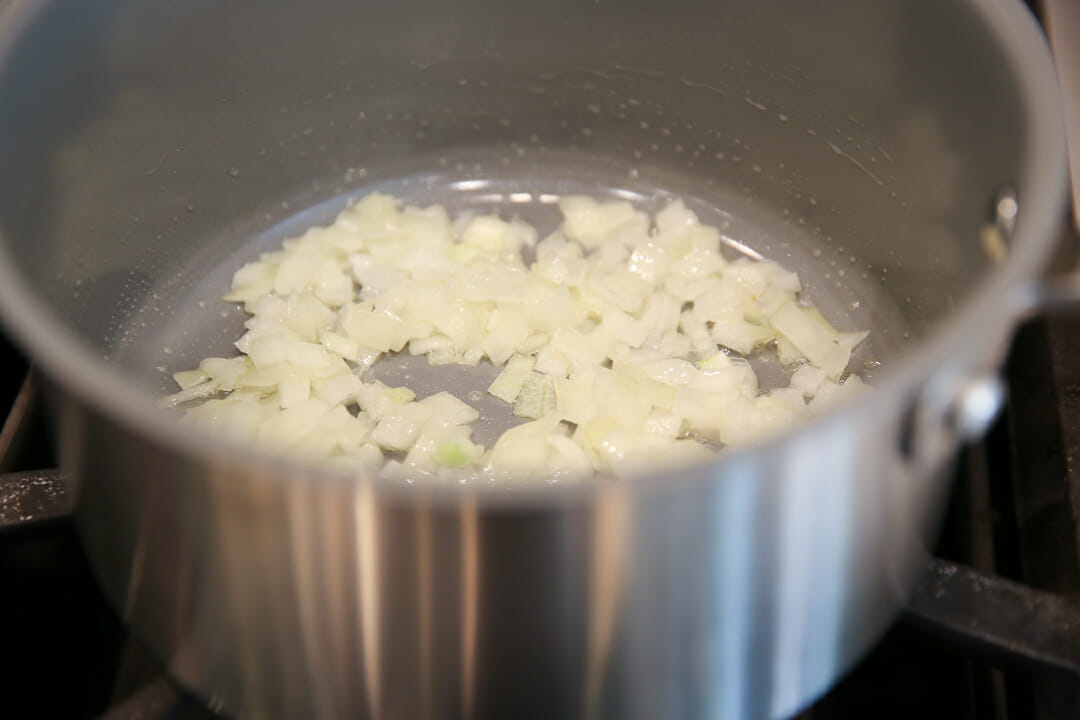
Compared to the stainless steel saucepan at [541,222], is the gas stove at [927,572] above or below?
below

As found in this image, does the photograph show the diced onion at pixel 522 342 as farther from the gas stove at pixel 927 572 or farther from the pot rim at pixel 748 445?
the pot rim at pixel 748 445

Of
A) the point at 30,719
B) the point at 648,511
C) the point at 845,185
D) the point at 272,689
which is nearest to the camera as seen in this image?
the point at 648,511

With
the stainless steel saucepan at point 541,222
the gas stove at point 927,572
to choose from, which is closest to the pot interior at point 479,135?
the stainless steel saucepan at point 541,222

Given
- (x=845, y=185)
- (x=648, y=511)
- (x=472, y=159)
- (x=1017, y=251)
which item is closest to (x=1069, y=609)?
(x=1017, y=251)

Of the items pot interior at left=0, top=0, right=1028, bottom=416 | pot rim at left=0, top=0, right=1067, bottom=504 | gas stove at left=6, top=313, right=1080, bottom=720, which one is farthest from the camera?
pot interior at left=0, top=0, right=1028, bottom=416

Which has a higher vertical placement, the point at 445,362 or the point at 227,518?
the point at 227,518

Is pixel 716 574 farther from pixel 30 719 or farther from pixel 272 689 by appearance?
pixel 30 719

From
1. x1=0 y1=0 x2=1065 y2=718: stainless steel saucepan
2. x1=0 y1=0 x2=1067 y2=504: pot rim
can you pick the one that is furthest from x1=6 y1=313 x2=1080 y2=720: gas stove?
x1=0 y1=0 x2=1067 y2=504: pot rim

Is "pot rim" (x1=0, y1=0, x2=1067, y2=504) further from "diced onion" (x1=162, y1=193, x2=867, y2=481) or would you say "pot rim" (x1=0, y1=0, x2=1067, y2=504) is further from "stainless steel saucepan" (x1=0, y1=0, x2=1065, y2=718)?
"diced onion" (x1=162, y1=193, x2=867, y2=481)
